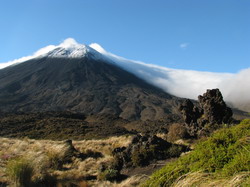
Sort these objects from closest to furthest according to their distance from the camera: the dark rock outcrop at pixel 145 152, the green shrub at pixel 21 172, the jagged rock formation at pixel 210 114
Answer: the green shrub at pixel 21 172 → the dark rock outcrop at pixel 145 152 → the jagged rock formation at pixel 210 114

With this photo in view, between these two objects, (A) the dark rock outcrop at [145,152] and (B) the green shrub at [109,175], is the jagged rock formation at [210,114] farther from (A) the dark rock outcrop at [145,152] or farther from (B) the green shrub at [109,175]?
(B) the green shrub at [109,175]

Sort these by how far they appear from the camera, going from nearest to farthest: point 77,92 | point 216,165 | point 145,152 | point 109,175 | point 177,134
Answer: point 216,165 < point 109,175 < point 145,152 < point 177,134 < point 77,92

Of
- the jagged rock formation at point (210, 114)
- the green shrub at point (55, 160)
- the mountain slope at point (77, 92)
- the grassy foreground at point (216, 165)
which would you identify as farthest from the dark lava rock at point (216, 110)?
the mountain slope at point (77, 92)

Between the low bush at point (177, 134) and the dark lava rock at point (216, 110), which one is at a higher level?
the dark lava rock at point (216, 110)

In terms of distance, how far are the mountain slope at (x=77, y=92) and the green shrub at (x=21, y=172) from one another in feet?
350

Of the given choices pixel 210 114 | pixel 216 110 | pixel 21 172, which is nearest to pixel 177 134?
pixel 210 114

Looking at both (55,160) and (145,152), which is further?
(145,152)

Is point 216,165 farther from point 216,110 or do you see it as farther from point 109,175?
point 216,110

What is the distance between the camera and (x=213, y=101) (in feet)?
67.9

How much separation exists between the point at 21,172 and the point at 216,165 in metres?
5.38

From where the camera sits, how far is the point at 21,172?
706 centimetres

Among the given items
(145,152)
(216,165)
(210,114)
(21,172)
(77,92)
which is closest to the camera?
(216,165)

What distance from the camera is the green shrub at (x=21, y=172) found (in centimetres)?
699

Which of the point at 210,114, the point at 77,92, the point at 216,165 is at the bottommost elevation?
the point at 216,165
